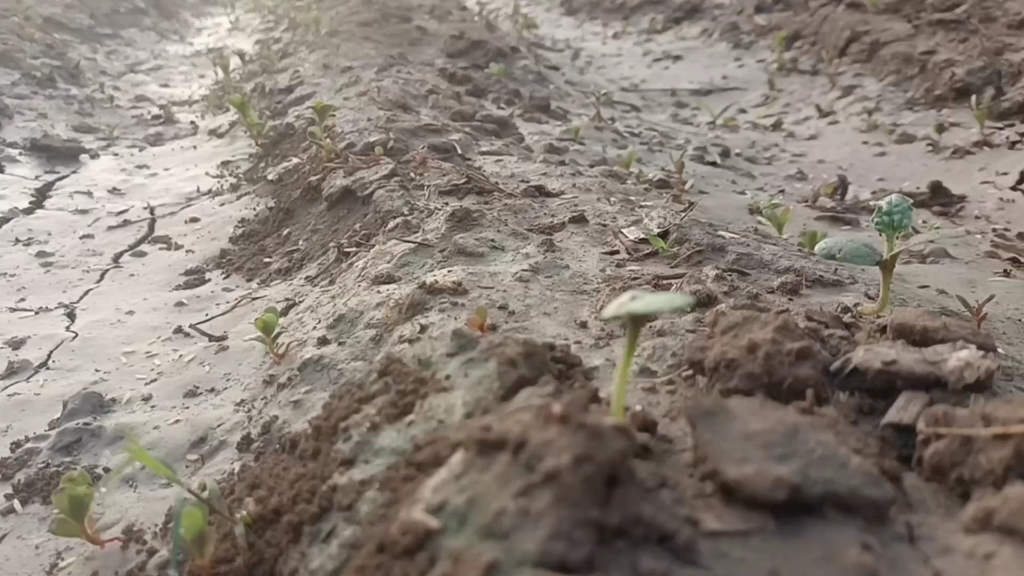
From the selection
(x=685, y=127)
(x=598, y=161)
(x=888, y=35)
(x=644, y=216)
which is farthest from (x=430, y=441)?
(x=888, y=35)

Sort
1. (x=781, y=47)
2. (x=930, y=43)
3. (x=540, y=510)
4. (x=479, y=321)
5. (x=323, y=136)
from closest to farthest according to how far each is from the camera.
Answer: (x=540, y=510) → (x=479, y=321) → (x=323, y=136) → (x=930, y=43) → (x=781, y=47)

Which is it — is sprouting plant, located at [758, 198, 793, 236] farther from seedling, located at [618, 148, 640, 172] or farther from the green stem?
the green stem

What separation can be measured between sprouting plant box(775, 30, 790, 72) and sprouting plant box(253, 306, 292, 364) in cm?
417

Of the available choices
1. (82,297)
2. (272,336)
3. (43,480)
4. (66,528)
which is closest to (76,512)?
(66,528)

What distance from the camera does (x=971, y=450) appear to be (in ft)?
4.31

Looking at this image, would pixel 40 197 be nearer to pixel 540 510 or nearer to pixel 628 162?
pixel 628 162

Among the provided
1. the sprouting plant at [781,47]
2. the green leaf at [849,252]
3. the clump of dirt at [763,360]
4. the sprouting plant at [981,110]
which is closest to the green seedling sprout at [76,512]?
the clump of dirt at [763,360]

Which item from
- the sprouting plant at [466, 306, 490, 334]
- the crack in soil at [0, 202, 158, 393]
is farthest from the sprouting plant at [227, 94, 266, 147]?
the sprouting plant at [466, 306, 490, 334]

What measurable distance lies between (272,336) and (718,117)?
11.1 ft

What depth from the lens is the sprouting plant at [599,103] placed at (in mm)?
4398

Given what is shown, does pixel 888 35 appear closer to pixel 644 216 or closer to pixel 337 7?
pixel 644 216

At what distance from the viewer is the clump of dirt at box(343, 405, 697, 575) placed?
3.51 feet

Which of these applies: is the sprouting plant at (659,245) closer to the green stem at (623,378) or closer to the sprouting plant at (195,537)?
the green stem at (623,378)

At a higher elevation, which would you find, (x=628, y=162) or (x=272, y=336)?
(x=272, y=336)
